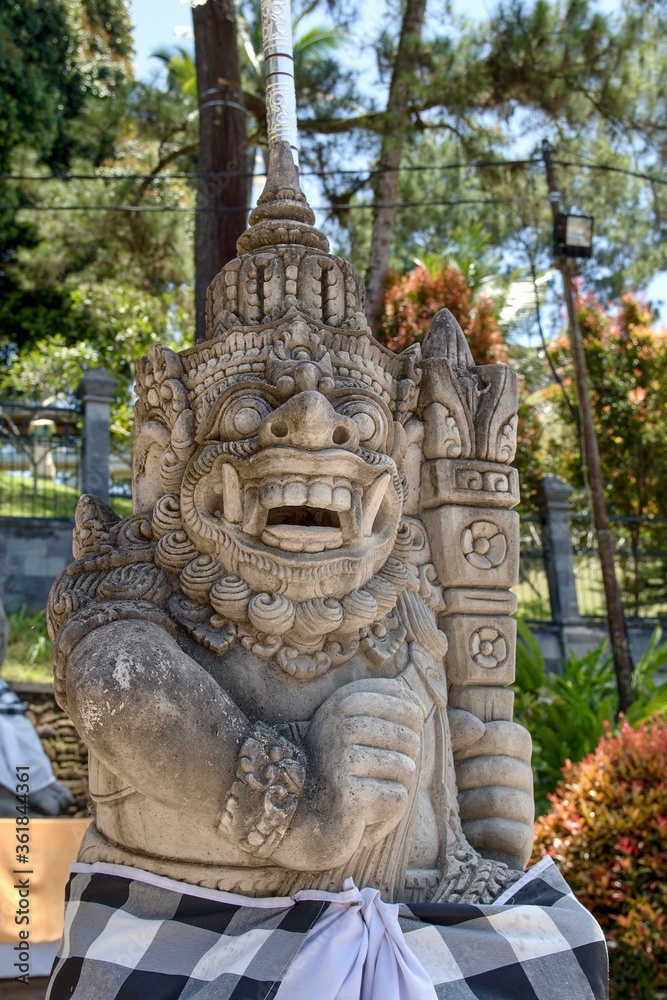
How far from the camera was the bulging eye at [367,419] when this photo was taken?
223 centimetres

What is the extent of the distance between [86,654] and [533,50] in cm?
775

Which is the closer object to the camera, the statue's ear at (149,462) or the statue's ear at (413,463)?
the statue's ear at (149,462)

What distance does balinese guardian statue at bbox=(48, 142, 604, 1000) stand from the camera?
6.08ft

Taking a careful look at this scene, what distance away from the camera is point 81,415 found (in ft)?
27.1

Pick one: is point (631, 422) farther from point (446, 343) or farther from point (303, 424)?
point (303, 424)

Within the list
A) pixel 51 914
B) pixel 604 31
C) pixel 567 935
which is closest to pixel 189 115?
pixel 604 31

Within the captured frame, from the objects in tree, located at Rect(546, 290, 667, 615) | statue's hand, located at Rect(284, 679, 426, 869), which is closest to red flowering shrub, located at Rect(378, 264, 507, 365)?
tree, located at Rect(546, 290, 667, 615)

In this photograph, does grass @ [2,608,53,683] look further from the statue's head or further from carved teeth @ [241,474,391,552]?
carved teeth @ [241,474,391,552]

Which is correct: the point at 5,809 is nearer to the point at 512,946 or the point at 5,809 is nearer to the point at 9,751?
the point at 9,751

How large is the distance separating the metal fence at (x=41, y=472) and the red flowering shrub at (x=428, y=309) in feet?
10.0

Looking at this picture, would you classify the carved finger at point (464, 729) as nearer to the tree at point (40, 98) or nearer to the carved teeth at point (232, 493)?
the carved teeth at point (232, 493)

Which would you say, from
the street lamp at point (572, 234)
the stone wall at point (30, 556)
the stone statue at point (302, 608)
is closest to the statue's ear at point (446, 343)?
the stone statue at point (302, 608)

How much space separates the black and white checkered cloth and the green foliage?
3.15 meters

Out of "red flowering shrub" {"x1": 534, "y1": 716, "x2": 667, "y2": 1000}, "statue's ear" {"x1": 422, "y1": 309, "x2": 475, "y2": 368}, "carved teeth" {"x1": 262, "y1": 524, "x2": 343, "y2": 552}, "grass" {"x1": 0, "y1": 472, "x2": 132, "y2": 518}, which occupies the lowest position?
"red flowering shrub" {"x1": 534, "y1": 716, "x2": 667, "y2": 1000}
